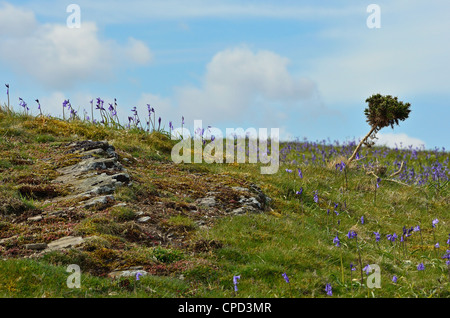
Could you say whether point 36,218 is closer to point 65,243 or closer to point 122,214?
point 65,243

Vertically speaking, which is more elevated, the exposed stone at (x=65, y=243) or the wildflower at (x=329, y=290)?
the exposed stone at (x=65, y=243)

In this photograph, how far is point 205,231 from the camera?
10508mm

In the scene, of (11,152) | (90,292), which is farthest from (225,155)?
(90,292)

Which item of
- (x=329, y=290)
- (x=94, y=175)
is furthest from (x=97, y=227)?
(x=329, y=290)

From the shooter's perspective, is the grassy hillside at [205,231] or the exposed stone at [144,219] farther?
the exposed stone at [144,219]

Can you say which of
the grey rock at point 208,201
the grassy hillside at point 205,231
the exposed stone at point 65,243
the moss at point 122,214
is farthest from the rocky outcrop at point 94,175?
the grey rock at point 208,201

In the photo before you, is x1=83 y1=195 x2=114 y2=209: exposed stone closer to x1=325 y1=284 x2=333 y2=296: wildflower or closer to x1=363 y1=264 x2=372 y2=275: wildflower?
x1=325 y1=284 x2=333 y2=296: wildflower

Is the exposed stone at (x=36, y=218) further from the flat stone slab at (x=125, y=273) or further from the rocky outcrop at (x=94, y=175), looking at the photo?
the flat stone slab at (x=125, y=273)

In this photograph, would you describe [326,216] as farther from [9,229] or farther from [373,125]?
[9,229]

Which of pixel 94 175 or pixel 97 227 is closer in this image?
pixel 97 227

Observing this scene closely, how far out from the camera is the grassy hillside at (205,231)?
811 cm

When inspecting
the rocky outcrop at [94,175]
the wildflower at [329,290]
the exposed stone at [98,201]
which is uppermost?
the rocky outcrop at [94,175]
